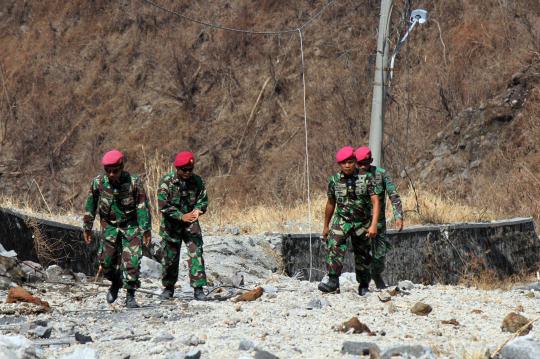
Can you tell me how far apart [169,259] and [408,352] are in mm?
4166

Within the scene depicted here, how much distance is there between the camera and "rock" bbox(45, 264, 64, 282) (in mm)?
11219

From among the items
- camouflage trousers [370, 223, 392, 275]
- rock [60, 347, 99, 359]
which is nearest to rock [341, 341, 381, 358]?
rock [60, 347, 99, 359]

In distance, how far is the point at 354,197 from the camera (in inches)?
391

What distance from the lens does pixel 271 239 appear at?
14297 millimetres

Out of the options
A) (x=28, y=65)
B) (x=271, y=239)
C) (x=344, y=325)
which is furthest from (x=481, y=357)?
(x=28, y=65)

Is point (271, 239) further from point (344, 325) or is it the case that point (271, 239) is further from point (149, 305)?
point (344, 325)

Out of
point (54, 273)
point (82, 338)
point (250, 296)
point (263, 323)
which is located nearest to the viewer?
point (82, 338)

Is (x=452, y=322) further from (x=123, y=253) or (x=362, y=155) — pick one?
(x=123, y=253)

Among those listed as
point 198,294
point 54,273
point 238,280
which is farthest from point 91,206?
point 238,280

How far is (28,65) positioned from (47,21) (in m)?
2.00

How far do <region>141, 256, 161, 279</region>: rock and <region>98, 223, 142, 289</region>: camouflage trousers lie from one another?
2697mm

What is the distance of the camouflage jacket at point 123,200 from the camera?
917cm

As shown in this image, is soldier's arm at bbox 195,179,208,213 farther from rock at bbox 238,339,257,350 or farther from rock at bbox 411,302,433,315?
rock at bbox 238,339,257,350

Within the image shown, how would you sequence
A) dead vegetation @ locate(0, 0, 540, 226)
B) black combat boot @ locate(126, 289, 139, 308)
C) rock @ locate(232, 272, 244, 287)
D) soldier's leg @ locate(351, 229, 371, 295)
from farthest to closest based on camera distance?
dead vegetation @ locate(0, 0, 540, 226) → rock @ locate(232, 272, 244, 287) → soldier's leg @ locate(351, 229, 371, 295) → black combat boot @ locate(126, 289, 139, 308)
